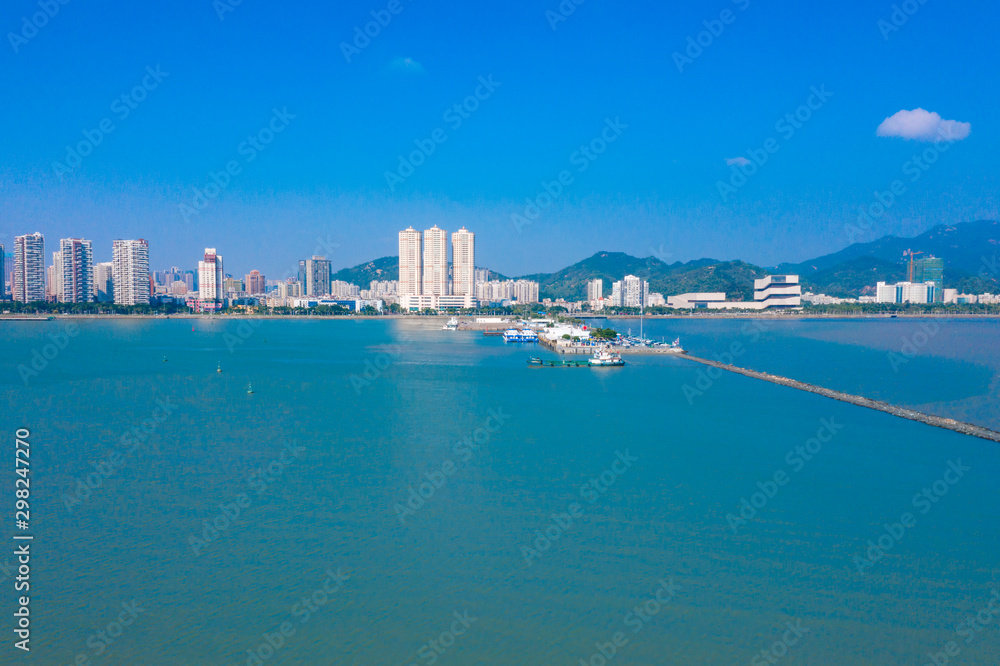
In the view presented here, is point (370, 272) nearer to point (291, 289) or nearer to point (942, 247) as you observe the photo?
point (291, 289)

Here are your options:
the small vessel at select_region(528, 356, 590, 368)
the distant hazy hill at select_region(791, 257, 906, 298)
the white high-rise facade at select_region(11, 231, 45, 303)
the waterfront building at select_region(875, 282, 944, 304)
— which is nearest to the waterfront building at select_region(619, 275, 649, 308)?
the waterfront building at select_region(875, 282, 944, 304)

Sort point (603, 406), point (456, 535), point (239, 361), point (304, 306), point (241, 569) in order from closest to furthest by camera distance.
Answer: point (241, 569), point (456, 535), point (603, 406), point (239, 361), point (304, 306)

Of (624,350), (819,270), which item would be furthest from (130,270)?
(819,270)

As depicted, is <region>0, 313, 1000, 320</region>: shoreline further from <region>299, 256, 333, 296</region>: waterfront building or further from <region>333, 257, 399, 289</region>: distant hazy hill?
<region>333, 257, 399, 289</region>: distant hazy hill

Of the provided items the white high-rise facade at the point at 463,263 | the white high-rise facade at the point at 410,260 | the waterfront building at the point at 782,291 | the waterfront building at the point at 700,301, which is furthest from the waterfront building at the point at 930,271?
the white high-rise facade at the point at 410,260

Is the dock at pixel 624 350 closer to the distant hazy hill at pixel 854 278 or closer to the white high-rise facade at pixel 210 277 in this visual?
the white high-rise facade at pixel 210 277

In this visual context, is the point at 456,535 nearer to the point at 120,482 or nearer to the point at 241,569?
the point at 241,569

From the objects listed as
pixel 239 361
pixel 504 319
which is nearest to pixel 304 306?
pixel 504 319
